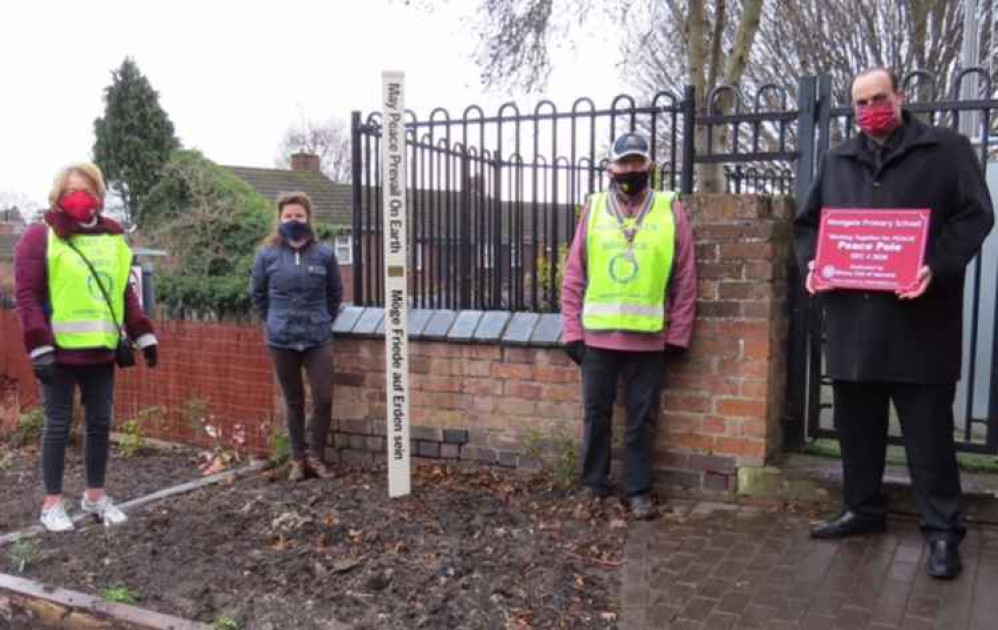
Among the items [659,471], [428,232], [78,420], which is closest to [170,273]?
[78,420]

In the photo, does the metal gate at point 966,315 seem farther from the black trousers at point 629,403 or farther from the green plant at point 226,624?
the green plant at point 226,624

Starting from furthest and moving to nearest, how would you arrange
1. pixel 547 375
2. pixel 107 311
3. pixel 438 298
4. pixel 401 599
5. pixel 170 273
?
pixel 170 273, pixel 438 298, pixel 547 375, pixel 107 311, pixel 401 599

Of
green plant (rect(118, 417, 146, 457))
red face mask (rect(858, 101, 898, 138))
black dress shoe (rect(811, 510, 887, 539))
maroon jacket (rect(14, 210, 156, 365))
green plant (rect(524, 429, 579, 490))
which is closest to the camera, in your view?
red face mask (rect(858, 101, 898, 138))

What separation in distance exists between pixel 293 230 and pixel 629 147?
6.93 feet

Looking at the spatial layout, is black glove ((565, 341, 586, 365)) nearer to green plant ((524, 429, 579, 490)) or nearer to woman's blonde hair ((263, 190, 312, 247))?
green plant ((524, 429, 579, 490))

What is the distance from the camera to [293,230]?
5215 mm

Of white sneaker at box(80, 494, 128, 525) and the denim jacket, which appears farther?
the denim jacket

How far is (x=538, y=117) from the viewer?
5.02 m

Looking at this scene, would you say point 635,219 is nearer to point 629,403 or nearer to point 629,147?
point 629,147

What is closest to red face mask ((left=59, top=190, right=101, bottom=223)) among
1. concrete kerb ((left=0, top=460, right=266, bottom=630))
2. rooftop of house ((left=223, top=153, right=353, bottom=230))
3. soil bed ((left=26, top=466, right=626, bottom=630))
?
soil bed ((left=26, top=466, right=626, bottom=630))

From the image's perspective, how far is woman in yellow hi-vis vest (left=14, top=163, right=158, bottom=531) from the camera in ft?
14.5

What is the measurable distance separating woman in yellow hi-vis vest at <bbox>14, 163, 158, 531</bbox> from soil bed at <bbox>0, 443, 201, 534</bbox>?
1.56 feet

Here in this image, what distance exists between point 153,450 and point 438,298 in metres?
2.72

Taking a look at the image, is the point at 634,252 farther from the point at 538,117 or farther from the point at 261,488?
the point at 261,488
